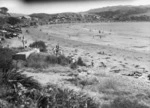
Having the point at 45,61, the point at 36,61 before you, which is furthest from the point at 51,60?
the point at 36,61

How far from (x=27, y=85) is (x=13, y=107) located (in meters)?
2.15

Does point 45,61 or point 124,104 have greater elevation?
point 124,104

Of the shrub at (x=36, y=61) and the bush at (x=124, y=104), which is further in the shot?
the shrub at (x=36, y=61)

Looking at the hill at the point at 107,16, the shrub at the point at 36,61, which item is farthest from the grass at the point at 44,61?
the hill at the point at 107,16

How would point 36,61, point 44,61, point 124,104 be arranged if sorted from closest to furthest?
point 124,104 < point 36,61 < point 44,61

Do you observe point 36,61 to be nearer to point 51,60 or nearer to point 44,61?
point 44,61

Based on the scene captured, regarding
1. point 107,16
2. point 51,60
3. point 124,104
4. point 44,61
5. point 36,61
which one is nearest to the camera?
point 124,104

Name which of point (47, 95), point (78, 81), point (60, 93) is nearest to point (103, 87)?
point (78, 81)

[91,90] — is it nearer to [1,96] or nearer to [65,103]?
[65,103]

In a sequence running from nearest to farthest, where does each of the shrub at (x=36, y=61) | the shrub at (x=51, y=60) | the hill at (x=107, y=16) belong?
the shrub at (x=36, y=61) < the shrub at (x=51, y=60) < the hill at (x=107, y=16)

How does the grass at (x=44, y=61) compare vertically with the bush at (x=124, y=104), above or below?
below

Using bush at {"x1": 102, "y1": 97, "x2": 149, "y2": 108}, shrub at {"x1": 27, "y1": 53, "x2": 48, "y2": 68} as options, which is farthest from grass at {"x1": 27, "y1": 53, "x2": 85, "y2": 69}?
bush at {"x1": 102, "y1": 97, "x2": 149, "y2": 108}

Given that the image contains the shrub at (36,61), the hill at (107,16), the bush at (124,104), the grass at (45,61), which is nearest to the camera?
the bush at (124,104)

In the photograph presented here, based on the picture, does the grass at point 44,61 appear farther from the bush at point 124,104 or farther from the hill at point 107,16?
the hill at point 107,16
